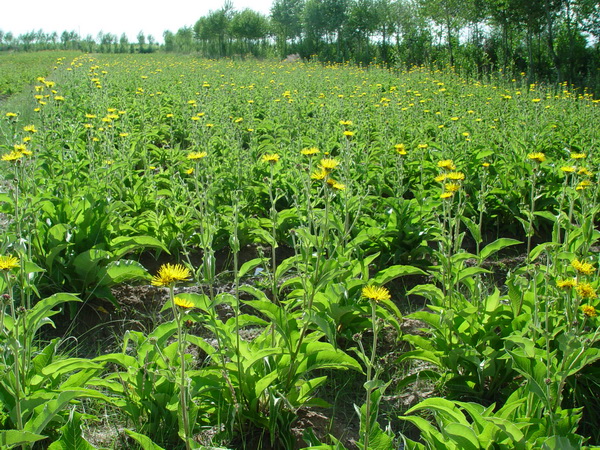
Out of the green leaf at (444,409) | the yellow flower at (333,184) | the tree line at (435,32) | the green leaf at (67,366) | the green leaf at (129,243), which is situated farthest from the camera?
the tree line at (435,32)

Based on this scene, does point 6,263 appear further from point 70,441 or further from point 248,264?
point 248,264

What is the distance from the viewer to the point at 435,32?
Result: 28.8 meters

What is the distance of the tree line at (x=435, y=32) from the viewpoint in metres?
21.6

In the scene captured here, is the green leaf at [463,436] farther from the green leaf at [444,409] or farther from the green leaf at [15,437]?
the green leaf at [15,437]

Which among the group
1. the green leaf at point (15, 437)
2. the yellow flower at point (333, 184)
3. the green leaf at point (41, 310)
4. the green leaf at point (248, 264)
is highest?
the yellow flower at point (333, 184)

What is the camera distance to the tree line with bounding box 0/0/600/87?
2164 cm

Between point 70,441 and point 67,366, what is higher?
point 67,366

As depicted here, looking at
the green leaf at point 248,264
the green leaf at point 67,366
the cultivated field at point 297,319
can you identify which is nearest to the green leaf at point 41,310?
the cultivated field at point 297,319

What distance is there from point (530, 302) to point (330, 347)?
1.19 metres

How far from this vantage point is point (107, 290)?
3.47 metres

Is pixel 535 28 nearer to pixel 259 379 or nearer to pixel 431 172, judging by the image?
pixel 431 172

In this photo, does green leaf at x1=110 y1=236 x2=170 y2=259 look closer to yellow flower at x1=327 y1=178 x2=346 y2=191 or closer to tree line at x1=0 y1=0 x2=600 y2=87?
yellow flower at x1=327 y1=178 x2=346 y2=191

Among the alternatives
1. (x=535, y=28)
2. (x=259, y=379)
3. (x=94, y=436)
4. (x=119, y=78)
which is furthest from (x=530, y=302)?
(x=535, y=28)

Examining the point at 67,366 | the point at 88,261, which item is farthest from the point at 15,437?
the point at 88,261
